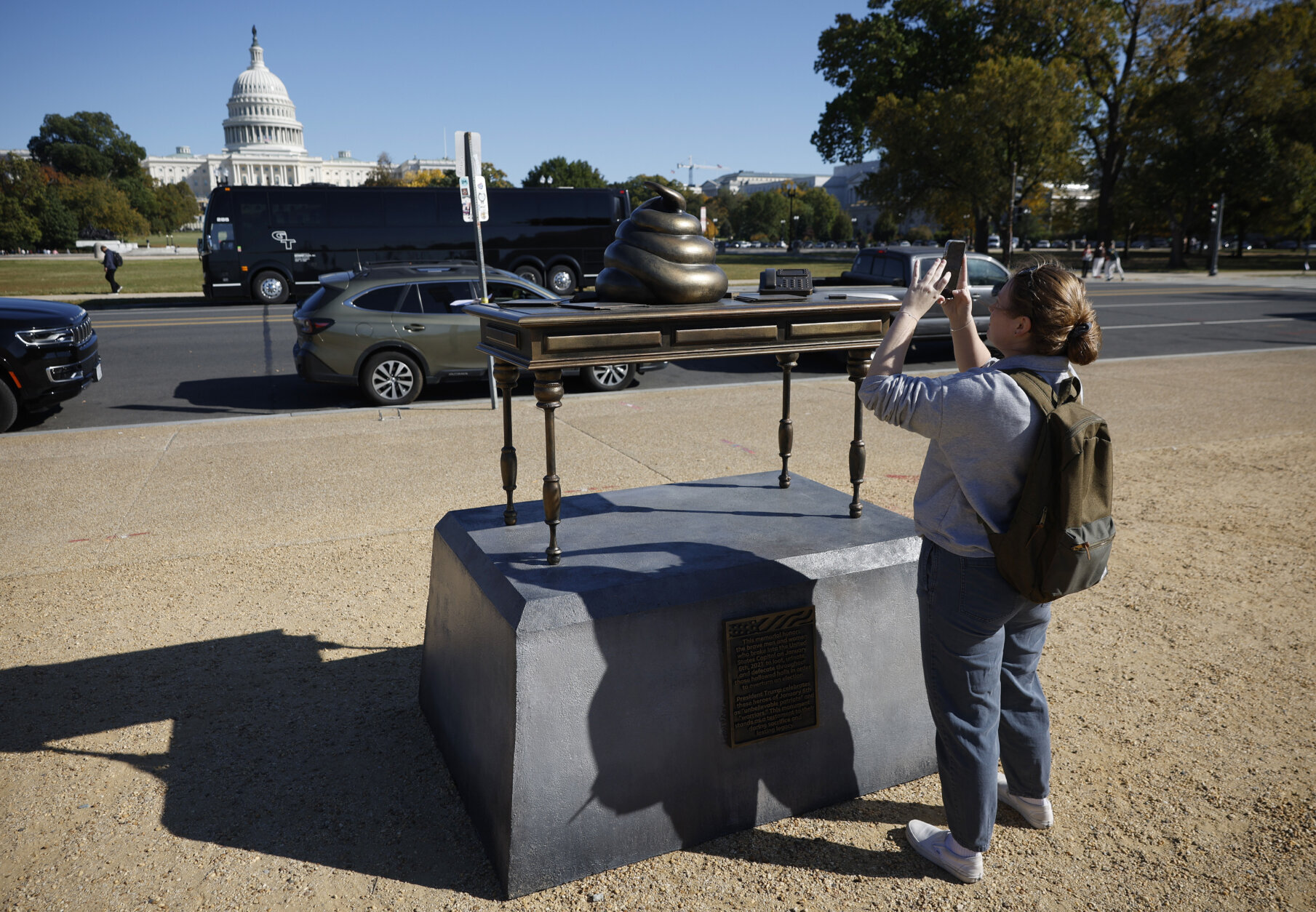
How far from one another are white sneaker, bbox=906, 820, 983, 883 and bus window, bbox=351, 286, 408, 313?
9225mm

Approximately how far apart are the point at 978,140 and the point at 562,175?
2095 inches

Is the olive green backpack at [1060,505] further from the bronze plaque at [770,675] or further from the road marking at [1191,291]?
the road marking at [1191,291]

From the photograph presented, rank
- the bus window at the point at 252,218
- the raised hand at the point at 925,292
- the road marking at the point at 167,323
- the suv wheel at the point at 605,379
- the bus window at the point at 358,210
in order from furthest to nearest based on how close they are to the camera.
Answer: the bus window at the point at 358,210, the bus window at the point at 252,218, the road marking at the point at 167,323, the suv wheel at the point at 605,379, the raised hand at the point at 925,292

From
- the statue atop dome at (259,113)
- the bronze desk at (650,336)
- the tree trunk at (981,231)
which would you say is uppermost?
the statue atop dome at (259,113)

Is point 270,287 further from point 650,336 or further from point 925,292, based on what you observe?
point 925,292

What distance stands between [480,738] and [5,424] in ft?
28.2

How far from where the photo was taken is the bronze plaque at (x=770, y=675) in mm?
2973

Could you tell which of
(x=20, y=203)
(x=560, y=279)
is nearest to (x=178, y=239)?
(x=20, y=203)

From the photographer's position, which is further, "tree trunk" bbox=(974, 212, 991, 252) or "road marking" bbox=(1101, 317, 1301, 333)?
"tree trunk" bbox=(974, 212, 991, 252)

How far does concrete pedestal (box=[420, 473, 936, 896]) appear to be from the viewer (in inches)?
108

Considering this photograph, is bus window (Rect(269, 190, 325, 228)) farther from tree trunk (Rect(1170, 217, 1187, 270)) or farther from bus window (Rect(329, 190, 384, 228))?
tree trunk (Rect(1170, 217, 1187, 270))

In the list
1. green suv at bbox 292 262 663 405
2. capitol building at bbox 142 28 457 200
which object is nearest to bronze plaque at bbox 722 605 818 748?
green suv at bbox 292 262 663 405

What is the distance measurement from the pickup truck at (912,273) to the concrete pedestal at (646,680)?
1037 centimetres

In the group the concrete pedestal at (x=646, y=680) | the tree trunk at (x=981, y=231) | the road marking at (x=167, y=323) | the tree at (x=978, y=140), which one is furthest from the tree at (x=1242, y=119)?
the concrete pedestal at (x=646, y=680)
